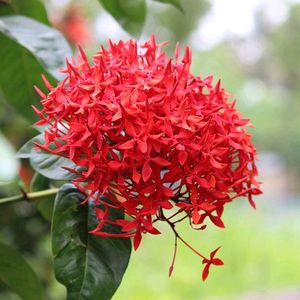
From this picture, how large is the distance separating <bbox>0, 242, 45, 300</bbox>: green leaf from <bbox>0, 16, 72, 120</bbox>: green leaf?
20 centimetres

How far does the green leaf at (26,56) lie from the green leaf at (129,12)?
8 cm

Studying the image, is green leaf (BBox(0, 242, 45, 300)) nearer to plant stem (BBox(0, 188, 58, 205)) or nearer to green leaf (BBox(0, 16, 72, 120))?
plant stem (BBox(0, 188, 58, 205))

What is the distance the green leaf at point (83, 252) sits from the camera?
0.49 metres

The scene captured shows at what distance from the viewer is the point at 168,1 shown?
0.74 m

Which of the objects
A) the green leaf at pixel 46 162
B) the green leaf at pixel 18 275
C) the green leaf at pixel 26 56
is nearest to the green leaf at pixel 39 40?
the green leaf at pixel 26 56

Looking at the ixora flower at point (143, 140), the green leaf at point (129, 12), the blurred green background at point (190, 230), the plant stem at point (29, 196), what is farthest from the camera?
the blurred green background at point (190, 230)

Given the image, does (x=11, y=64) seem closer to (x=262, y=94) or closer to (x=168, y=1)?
(x=168, y=1)

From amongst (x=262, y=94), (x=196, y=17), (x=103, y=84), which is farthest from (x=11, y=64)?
(x=262, y=94)

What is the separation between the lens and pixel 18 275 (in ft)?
2.18

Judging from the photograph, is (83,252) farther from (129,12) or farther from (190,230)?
(190,230)

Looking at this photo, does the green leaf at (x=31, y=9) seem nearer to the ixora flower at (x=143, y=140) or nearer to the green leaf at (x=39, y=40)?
the green leaf at (x=39, y=40)

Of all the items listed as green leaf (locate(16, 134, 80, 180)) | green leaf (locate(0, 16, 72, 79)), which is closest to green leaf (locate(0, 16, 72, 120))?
green leaf (locate(0, 16, 72, 79))

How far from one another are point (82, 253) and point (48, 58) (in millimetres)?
282

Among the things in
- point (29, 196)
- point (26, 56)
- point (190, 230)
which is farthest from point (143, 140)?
point (190, 230)
